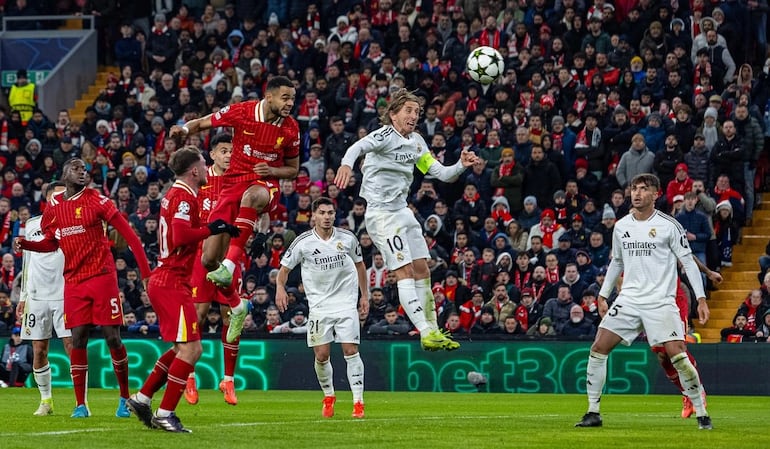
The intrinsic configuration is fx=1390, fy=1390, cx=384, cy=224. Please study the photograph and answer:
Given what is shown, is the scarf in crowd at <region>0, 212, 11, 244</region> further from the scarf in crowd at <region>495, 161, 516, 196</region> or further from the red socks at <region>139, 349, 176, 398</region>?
the red socks at <region>139, 349, 176, 398</region>

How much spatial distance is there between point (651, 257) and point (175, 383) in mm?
4918

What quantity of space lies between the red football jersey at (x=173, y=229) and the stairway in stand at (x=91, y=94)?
2311 centimetres

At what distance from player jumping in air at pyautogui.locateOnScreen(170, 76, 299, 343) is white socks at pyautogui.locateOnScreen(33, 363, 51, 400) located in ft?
9.77

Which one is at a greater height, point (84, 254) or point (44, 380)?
point (84, 254)

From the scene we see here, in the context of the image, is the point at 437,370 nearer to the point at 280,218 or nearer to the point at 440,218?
the point at 440,218

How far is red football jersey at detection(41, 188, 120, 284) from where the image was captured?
1455 cm

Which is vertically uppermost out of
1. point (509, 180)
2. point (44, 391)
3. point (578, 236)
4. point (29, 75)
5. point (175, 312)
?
point (29, 75)

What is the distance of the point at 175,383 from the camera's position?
40.5ft

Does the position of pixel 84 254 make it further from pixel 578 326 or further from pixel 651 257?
pixel 578 326

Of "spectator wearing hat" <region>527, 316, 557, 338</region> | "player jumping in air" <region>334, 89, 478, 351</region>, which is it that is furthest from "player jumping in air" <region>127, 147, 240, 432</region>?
"spectator wearing hat" <region>527, 316, 557, 338</region>

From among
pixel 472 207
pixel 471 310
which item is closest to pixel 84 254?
pixel 471 310

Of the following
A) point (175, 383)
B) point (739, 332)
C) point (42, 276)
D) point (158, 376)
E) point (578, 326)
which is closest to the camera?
point (175, 383)

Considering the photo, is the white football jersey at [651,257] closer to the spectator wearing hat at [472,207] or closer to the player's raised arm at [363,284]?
the player's raised arm at [363,284]

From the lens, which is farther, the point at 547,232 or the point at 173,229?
the point at 547,232
